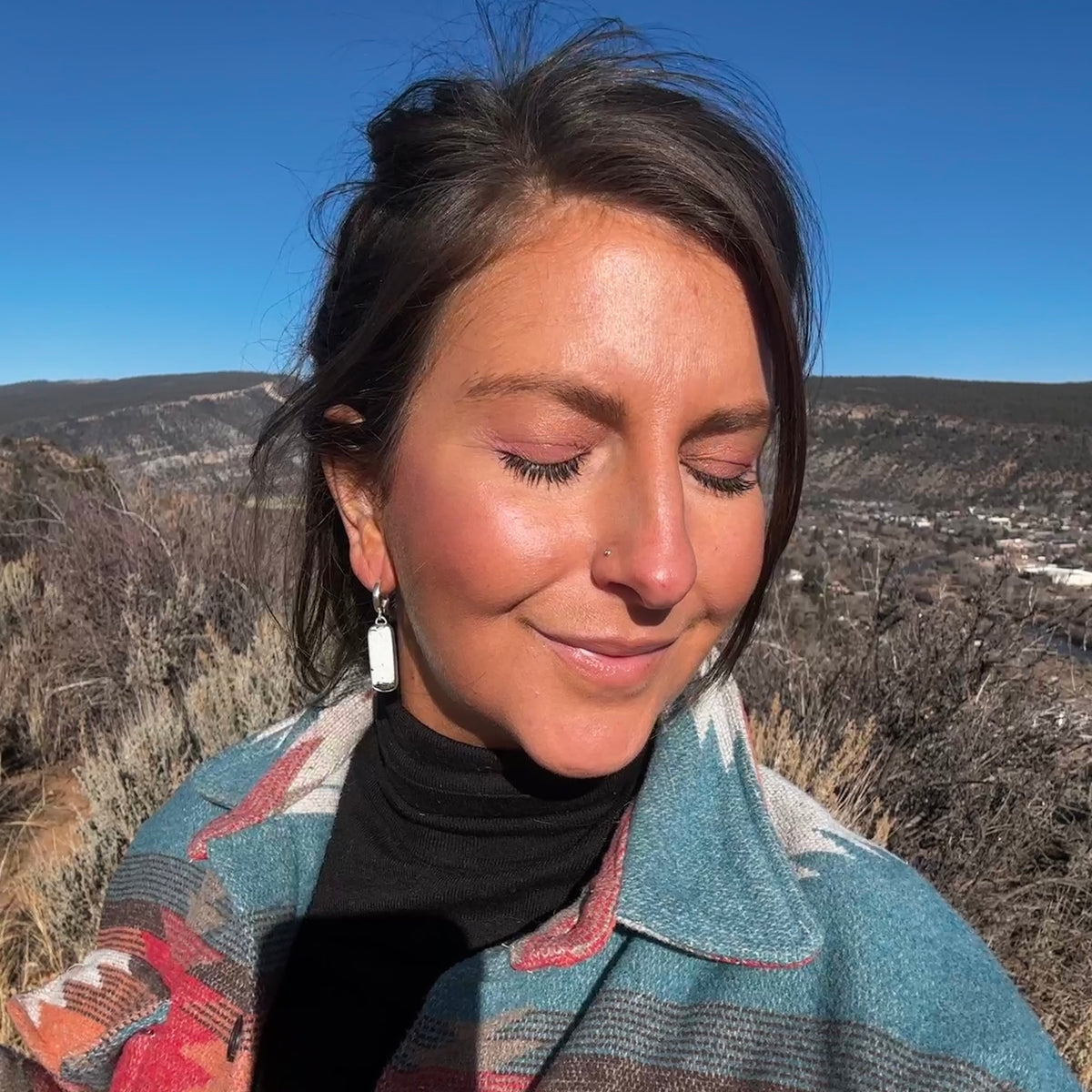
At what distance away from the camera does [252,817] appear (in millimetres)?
1334

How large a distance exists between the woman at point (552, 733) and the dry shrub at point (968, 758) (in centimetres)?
183

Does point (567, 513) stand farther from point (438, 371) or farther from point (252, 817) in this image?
point (252, 817)

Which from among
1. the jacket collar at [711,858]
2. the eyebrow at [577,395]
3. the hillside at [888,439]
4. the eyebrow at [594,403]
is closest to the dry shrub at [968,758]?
the hillside at [888,439]

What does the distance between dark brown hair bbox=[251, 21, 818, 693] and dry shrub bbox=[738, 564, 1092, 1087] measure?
204cm

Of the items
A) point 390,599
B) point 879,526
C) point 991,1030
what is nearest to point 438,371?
point 390,599

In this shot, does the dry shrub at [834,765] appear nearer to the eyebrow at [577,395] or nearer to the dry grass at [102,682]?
the eyebrow at [577,395]

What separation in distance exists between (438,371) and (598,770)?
55 cm

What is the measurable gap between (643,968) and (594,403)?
0.63 meters

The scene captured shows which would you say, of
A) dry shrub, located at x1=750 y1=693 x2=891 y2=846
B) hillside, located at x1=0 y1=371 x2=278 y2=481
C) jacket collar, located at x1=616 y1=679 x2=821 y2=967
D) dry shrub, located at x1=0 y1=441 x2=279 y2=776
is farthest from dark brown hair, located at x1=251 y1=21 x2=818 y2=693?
dry shrub, located at x1=0 y1=441 x2=279 y2=776

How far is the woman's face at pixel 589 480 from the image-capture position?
95 centimetres

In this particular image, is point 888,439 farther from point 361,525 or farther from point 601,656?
point 601,656

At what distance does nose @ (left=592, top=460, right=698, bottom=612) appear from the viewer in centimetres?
94

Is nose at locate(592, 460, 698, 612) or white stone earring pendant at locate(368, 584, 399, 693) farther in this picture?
white stone earring pendant at locate(368, 584, 399, 693)

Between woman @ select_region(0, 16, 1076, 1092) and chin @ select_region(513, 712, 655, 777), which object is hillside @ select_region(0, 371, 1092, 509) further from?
chin @ select_region(513, 712, 655, 777)
